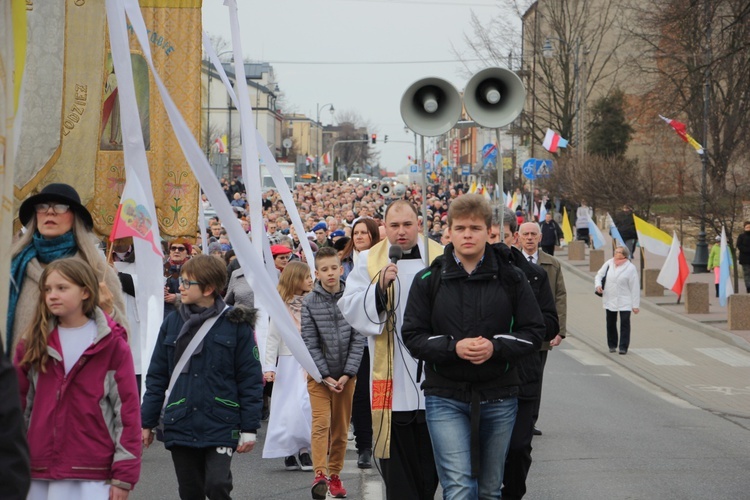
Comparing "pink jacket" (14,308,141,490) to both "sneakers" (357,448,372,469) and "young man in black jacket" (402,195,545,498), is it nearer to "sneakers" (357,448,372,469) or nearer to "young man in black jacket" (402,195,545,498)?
"young man in black jacket" (402,195,545,498)

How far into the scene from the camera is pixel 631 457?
996cm

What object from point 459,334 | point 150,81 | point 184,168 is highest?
point 150,81

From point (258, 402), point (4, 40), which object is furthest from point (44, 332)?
point (258, 402)

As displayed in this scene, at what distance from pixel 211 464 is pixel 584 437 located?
18.5 ft

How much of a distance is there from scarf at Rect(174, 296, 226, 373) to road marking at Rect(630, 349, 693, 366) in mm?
12558

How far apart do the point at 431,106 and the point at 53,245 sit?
2752mm

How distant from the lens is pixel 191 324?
6273 mm

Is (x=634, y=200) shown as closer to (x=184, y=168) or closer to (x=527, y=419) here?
(x=184, y=168)

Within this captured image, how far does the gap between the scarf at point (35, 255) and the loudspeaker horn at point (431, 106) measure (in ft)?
8.11

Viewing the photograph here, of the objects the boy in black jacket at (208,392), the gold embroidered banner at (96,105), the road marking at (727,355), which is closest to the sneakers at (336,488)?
the boy in black jacket at (208,392)

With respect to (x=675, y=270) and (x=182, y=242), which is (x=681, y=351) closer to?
(x=675, y=270)

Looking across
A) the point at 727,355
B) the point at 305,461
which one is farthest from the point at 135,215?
the point at 727,355

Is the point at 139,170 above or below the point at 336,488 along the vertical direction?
above

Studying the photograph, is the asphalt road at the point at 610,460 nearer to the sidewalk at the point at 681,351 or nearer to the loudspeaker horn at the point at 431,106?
the sidewalk at the point at 681,351
